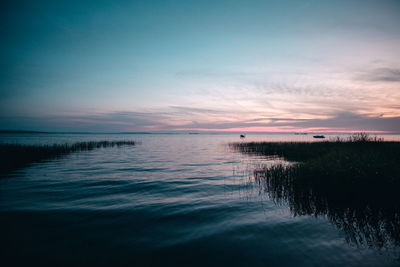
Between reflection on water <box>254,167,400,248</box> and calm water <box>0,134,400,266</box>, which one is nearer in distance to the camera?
calm water <box>0,134,400,266</box>

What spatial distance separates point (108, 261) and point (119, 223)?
2.41 metres

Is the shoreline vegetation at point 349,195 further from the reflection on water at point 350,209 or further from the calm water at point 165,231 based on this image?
the calm water at point 165,231

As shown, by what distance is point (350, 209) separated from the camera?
8.07 m

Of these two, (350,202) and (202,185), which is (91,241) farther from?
(350,202)

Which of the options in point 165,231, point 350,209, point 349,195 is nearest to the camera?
point 165,231

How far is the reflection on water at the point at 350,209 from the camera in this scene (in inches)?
241

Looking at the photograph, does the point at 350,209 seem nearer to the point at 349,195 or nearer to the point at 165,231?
the point at 349,195

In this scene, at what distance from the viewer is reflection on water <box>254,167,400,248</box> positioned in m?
6.13

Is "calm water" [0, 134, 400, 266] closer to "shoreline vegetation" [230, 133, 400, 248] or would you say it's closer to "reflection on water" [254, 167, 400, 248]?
"reflection on water" [254, 167, 400, 248]

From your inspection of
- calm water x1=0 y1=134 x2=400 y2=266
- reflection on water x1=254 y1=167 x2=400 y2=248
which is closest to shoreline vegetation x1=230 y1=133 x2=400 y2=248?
reflection on water x1=254 y1=167 x2=400 y2=248

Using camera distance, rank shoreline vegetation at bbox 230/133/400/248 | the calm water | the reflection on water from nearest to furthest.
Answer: the calm water → the reflection on water → shoreline vegetation at bbox 230/133/400/248

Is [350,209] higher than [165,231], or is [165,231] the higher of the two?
[350,209]

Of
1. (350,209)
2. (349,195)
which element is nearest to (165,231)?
(350,209)

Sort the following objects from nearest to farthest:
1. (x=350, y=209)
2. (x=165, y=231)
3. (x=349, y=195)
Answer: (x=165, y=231) → (x=350, y=209) → (x=349, y=195)
